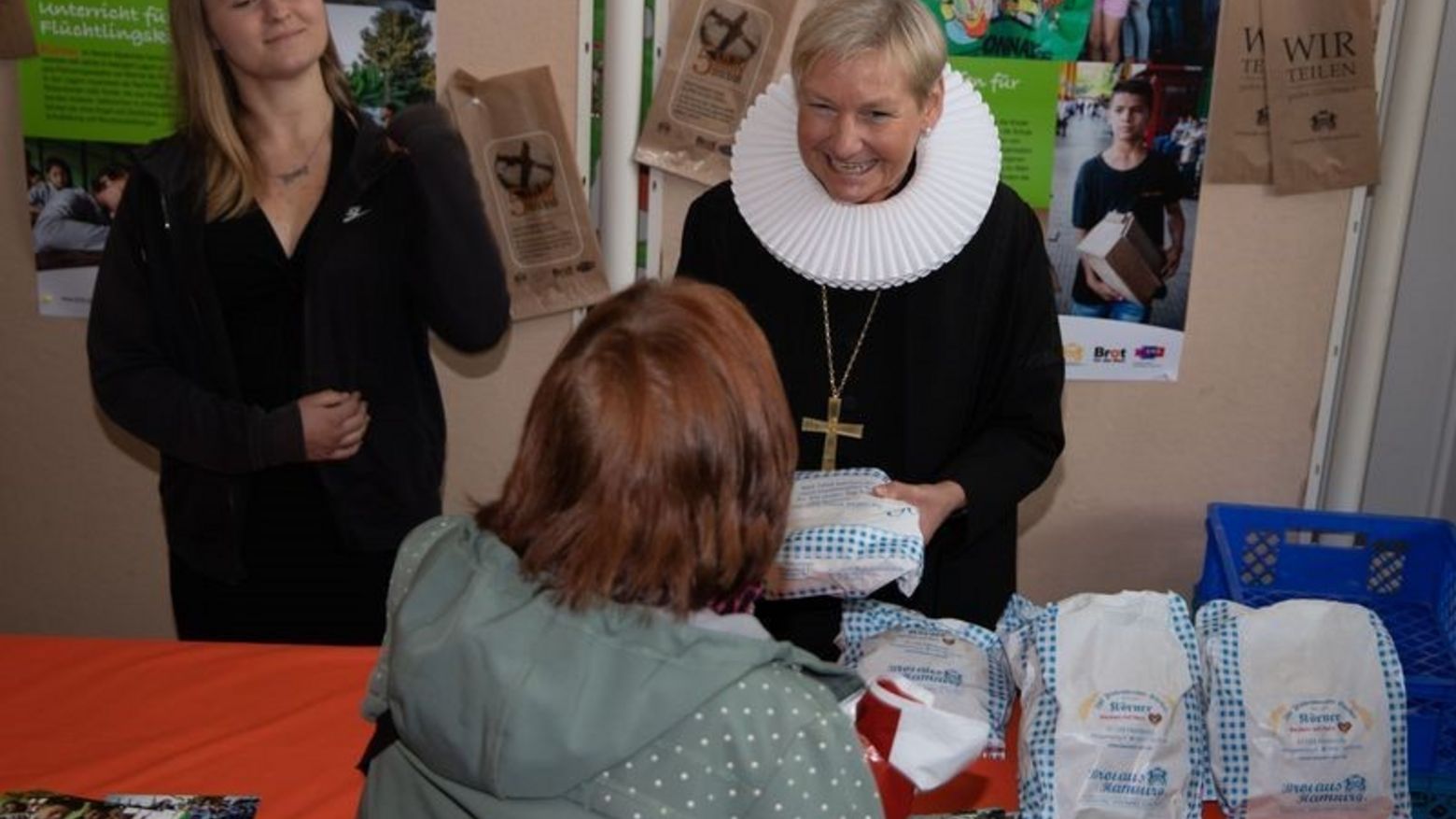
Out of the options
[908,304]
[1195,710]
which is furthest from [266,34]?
[1195,710]

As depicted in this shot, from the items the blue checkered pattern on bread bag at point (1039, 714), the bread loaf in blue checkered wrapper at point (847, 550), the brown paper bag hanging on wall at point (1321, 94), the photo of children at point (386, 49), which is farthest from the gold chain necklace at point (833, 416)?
the brown paper bag hanging on wall at point (1321, 94)

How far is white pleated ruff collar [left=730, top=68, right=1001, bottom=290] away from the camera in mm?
1938

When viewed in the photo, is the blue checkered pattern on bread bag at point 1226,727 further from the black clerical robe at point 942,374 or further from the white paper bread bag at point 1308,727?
the black clerical robe at point 942,374

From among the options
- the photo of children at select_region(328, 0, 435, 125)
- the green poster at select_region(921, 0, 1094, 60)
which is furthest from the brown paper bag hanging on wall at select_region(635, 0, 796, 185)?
the photo of children at select_region(328, 0, 435, 125)

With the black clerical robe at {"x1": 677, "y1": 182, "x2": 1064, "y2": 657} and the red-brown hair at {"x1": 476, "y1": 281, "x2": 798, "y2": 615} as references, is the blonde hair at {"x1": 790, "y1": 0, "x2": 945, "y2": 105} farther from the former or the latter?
the red-brown hair at {"x1": 476, "y1": 281, "x2": 798, "y2": 615}

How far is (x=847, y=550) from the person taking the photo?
5.21 feet

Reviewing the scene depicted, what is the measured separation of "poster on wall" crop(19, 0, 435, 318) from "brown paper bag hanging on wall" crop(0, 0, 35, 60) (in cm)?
2

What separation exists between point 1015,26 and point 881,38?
1.14 metres

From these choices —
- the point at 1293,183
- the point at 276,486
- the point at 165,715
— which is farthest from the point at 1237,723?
the point at 1293,183

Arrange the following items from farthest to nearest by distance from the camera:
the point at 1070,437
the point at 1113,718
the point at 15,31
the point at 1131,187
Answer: the point at 1070,437, the point at 1131,187, the point at 15,31, the point at 1113,718

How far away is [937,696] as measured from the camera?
5.30 feet

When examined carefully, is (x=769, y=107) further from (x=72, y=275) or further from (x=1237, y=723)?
(x=72, y=275)

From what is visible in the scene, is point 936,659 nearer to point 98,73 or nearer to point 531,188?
point 531,188

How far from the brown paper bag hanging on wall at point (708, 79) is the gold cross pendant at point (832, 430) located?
100 cm
